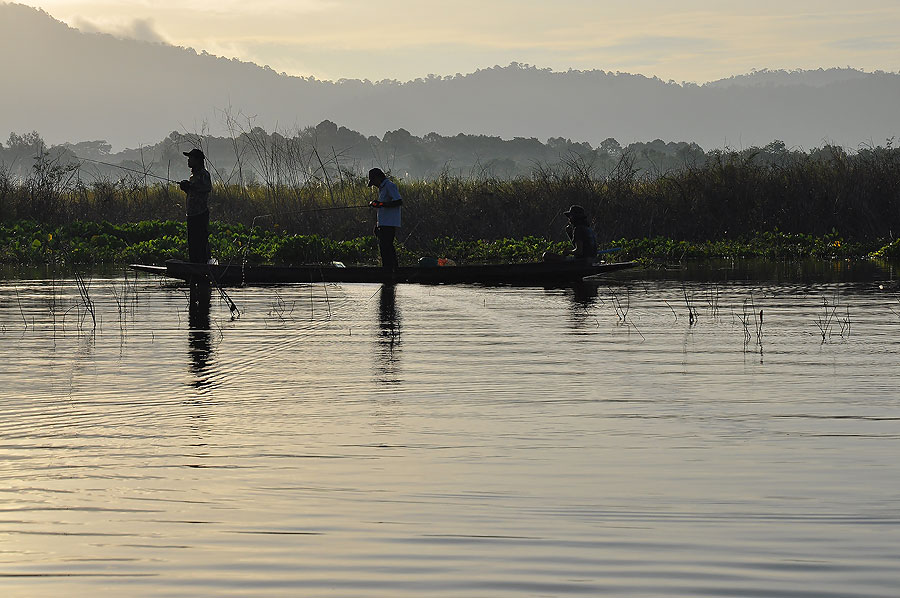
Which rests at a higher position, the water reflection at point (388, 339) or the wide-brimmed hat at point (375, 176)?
the wide-brimmed hat at point (375, 176)

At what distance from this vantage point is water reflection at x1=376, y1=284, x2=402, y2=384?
8.84 metres

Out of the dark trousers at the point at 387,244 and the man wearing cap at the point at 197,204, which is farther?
the dark trousers at the point at 387,244

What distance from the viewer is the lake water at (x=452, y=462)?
4.11m

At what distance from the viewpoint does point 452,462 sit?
5.75 meters

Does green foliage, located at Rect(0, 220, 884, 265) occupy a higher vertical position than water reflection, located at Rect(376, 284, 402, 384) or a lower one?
higher

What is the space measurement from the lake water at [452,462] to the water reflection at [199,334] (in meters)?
0.08

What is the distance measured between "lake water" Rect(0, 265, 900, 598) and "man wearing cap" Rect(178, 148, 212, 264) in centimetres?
558

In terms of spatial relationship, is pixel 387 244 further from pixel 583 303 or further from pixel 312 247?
pixel 312 247

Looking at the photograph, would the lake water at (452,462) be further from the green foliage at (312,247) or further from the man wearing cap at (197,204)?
the green foliage at (312,247)

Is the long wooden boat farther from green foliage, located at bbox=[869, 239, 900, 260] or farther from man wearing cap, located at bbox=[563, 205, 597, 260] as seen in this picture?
green foliage, located at bbox=[869, 239, 900, 260]

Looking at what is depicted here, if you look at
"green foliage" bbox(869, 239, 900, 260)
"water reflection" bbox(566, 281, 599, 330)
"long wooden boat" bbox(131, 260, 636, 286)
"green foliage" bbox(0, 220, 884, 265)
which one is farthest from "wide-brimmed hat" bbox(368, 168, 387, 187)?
"green foliage" bbox(869, 239, 900, 260)

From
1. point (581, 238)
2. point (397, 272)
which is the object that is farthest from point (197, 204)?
point (581, 238)

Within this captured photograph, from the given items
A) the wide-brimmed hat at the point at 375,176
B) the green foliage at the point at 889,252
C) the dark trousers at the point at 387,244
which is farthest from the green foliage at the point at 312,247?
the wide-brimmed hat at the point at 375,176

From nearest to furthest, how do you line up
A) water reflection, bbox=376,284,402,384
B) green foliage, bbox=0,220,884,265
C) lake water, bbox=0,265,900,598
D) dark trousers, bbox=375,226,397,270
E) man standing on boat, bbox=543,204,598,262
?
1. lake water, bbox=0,265,900,598
2. water reflection, bbox=376,284,402,384
3. man standing on boat, bbox=543,204,598,262
4. dark trousers, bbox=375,226,397,270
5. green foliage, bbox=0,220,884,265
